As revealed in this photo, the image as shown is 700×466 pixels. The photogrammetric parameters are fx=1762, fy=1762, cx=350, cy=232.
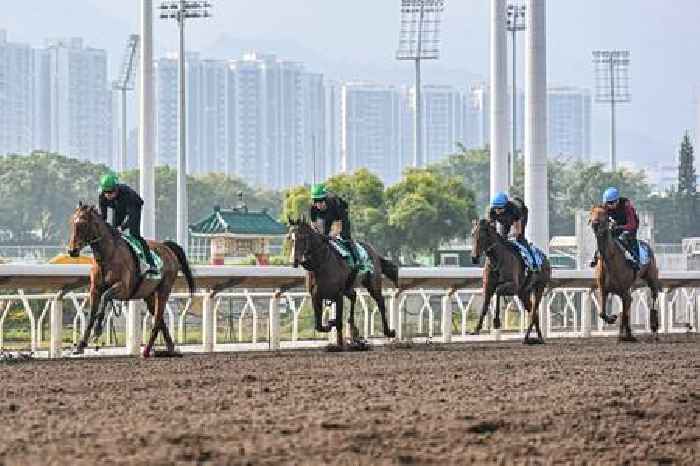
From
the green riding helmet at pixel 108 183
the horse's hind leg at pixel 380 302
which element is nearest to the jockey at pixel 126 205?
the green riding helmet at pixel 108 183

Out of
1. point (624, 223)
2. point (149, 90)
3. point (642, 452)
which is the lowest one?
point (642, 452)

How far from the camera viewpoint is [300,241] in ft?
53.6

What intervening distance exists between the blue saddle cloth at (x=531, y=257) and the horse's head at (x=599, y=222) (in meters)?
0.74

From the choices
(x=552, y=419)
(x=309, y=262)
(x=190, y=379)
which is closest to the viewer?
(x=552, y=419)

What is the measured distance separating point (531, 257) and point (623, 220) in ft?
4.06

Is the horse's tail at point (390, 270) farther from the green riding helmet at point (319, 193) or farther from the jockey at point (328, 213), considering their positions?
the green riding helmet at point (319, 193)

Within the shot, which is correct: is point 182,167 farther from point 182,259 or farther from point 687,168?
point 687,168

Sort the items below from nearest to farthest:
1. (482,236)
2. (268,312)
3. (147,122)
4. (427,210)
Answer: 1. (482,236)
2. (268,312)
3. (147,122)
4. (427,210)

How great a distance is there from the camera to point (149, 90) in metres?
29.8

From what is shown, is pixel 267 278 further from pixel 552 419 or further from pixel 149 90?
pixel 149 90

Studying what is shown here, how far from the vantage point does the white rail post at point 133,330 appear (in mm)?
17141

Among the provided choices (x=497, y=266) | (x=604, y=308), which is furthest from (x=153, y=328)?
(x=604, y=308)

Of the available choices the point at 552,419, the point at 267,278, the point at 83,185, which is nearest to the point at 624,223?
the point at 267,278

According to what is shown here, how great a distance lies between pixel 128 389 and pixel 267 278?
7.34 meters
